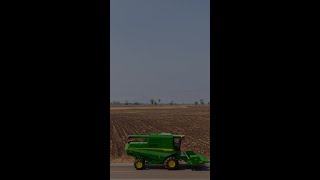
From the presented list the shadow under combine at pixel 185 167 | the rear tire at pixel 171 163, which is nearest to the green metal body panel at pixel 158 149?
the rear tire at pixel 171 163

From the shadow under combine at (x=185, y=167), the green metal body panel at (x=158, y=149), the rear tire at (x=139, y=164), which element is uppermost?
the green metal body panel at (x=158, y=149)

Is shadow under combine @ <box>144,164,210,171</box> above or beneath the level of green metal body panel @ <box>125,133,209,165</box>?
beneath

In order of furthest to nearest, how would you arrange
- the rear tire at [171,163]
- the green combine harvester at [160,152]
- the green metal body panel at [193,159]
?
the green combine harvester at [160,152]
the rear tire at [171,163]
the green metal body panel at [193,159]

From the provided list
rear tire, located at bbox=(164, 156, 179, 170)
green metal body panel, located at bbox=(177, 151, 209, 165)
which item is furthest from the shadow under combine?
green metal body panel, located at bbox=(177, 151, 209, 165)

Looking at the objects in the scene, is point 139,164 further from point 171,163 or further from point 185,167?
point 185,167

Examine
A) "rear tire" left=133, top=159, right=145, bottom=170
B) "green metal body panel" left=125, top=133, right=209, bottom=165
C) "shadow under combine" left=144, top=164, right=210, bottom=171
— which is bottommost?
"shadow under combine" left=144, top=164, right=210, bottom=171

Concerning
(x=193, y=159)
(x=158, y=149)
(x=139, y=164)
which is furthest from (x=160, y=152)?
(x=193, y=159)

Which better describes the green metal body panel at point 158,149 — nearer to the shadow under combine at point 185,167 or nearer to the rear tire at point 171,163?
the rear tire at point 171,163

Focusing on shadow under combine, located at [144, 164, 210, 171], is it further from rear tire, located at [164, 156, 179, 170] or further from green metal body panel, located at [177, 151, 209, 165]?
green metal body panel, located at [177, 151, 209, 165]
